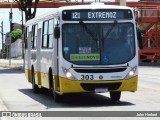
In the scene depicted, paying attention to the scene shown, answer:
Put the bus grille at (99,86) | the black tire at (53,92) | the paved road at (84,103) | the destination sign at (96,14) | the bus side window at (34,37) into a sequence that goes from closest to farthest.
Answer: the paved road at (84,103), the bus grille at (99,86), the destination sign at (96,14), the black tire at (53,92), the bus side window at (34,37)

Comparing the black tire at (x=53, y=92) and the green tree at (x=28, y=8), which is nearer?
the black tire at (x=53, y=92)

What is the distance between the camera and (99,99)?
725 inches

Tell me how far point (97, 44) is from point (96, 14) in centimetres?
90

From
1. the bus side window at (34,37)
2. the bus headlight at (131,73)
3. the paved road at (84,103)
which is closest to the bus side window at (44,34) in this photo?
the paved road at (84,103)

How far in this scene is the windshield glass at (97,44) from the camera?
635 inches

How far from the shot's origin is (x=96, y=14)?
16453 millimetres

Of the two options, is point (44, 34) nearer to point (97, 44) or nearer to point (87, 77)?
point (97, 44)

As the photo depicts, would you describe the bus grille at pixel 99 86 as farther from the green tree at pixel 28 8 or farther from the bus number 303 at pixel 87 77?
the green tree at pixel 28 8

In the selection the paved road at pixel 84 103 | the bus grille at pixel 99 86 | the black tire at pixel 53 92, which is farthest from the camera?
the black tire at pixel 53 92

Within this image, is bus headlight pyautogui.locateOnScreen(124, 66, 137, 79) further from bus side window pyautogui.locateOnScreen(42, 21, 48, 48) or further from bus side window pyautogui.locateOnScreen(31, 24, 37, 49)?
bus side window pyautogui.locateOnScreen(31, 24, 37, 49)

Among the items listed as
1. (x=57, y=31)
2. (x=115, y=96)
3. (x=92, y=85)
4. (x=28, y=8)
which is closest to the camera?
(x=92, y=85)

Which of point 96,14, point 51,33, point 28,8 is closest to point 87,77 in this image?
point 96,14

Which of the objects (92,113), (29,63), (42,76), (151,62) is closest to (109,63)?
(92,113)

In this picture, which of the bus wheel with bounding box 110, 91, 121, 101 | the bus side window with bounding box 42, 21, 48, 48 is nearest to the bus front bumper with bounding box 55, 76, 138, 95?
the bus wheel with bounding box 110, 91, 121, 101
